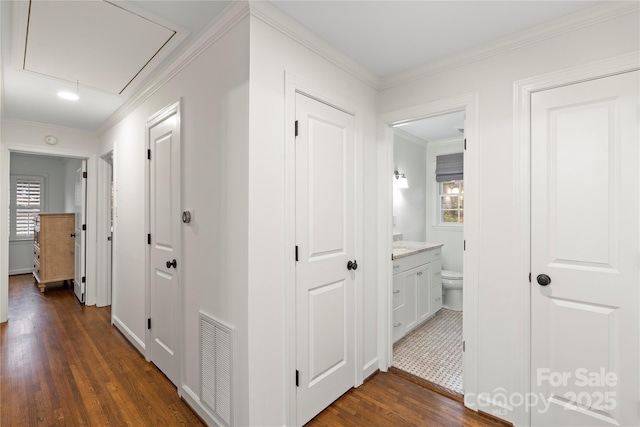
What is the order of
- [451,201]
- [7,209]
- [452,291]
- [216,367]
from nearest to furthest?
[216,367]
[7,209]
[452,291]
[451,201]

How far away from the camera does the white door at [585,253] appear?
159 cm

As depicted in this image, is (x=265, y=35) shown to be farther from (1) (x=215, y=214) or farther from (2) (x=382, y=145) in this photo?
(2) (x=382, y=145)

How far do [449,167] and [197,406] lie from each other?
172 inches

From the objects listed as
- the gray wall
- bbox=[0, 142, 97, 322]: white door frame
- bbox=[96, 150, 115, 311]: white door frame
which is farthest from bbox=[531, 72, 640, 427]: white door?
the gray wall

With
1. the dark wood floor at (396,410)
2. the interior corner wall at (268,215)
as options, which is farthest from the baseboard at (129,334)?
the dark wood floor at (396,410)

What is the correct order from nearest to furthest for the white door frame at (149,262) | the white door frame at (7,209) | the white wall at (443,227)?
the white door frame at (149,262) → the white door frame at (7,209) → the white wall at (443,227)

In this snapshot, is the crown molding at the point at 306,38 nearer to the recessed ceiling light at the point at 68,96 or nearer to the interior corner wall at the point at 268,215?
the interior corner wall at the point at 268,215

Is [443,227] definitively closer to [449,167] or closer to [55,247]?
[449,167]

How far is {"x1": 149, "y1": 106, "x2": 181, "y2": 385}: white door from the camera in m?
2.23

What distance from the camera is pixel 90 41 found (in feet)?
6.38

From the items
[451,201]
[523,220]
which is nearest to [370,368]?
[523,220]

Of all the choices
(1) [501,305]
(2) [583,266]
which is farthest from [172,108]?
(2) [583,266]

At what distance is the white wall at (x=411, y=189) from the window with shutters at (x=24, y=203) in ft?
23.2

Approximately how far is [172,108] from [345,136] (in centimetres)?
134
